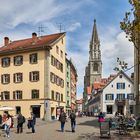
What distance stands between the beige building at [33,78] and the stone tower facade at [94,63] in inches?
3913

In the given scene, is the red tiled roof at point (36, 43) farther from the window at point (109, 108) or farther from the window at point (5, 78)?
the window at point (109, 108)

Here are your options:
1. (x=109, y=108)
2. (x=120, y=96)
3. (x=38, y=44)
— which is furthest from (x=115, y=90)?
(x=38, y=44)

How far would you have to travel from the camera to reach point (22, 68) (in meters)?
55.5

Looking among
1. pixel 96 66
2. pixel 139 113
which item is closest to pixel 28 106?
pixel 139 113

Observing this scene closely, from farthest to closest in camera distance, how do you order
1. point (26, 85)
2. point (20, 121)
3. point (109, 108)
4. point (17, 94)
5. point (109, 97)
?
1. point (109, 108)
2. point (109, 97)
3. point (17, 94)
4. point (26, 85)
5. point (20, 121)

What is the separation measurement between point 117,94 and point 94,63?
7463 cm

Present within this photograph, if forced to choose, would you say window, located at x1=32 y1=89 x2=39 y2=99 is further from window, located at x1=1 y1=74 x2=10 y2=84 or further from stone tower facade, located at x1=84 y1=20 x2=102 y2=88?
stone tower facade, located at x1=84 y1=20 x2=102 y2=88

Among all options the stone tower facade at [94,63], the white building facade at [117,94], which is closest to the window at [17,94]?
the white building facade at [117,94]

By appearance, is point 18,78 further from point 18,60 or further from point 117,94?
point 117,94

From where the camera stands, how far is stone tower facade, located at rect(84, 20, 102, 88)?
15838cm

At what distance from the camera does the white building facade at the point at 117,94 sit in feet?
279

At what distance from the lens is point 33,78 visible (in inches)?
2141

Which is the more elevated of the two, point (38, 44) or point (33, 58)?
point (38, 44)

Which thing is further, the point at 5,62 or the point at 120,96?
the point at 120,96
